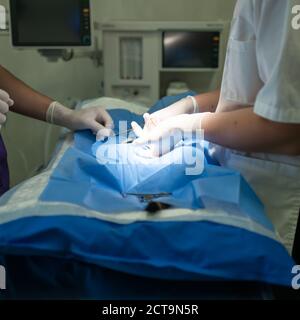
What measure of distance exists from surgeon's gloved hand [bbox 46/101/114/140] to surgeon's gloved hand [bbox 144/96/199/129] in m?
0.13

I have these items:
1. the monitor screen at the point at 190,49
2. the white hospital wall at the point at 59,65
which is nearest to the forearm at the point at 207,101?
the monitor screen at the point at 190,49

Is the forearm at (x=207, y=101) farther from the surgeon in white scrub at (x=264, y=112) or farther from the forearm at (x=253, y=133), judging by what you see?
the forearm at (x=253, y=133)

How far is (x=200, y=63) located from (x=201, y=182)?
1233 mm

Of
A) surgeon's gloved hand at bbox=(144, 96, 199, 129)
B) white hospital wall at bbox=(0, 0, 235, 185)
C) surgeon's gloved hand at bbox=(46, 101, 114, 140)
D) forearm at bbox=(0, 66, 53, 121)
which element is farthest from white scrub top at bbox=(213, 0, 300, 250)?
white hospital wall at bbox=(0, 0, 235, 185)

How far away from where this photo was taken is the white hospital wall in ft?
6.91

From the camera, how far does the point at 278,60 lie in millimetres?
660

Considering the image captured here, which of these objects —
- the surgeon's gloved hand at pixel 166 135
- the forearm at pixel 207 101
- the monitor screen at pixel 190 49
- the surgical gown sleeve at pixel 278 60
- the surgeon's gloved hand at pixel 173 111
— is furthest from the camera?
the monitor screen at pixel 190 49

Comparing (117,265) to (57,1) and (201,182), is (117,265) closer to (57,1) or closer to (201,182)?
(201,182)

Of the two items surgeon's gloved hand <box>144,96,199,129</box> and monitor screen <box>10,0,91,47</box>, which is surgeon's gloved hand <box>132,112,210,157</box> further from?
monitor screen <box>10,0,91,47</box>

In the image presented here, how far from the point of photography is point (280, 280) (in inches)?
23.1

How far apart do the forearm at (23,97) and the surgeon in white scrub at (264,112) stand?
57 cm

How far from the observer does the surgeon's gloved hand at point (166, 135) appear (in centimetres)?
93

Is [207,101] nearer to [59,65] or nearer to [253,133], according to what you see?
[253,133]
